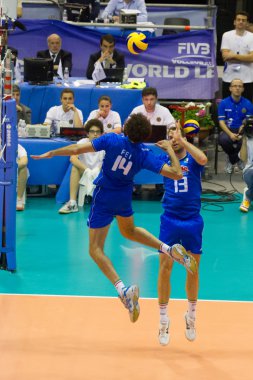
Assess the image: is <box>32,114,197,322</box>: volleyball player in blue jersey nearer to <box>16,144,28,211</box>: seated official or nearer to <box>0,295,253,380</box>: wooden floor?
→ <box>0,295,253,380</box>: wooden floor

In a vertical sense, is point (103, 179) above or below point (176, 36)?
below

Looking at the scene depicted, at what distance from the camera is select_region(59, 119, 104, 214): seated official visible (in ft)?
42.2

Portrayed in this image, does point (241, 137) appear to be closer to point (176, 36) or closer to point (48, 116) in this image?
point (176, 36)

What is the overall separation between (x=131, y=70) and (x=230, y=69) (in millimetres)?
1869

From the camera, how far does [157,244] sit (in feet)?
26.2

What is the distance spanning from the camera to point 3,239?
10.3 metres

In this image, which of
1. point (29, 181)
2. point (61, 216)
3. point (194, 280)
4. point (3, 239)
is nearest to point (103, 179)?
point (194, 280)

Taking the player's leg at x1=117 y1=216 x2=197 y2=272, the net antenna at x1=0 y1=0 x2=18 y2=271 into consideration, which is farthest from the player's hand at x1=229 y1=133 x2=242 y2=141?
the player's leg at x1=117 y1=216 x2=197 y2=272

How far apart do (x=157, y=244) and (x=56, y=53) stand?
810 centimetres

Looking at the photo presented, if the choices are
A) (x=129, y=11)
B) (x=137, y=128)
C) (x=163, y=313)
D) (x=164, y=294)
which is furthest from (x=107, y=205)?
(x=129, y=11)

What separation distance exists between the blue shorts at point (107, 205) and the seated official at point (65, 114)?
19.6 feet

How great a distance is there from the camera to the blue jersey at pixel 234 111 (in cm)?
1534

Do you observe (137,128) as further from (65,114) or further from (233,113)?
(233,113)

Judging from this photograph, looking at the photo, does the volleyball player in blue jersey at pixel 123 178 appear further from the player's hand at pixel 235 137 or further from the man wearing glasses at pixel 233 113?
the man wearing glasses at pixel 233 113
